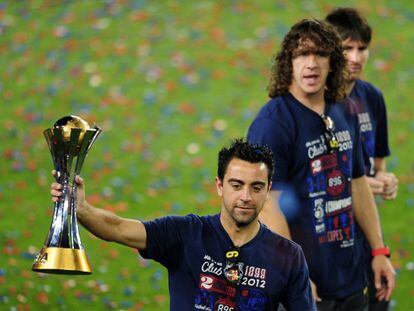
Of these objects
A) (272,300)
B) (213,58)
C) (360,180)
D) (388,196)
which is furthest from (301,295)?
(213,58)

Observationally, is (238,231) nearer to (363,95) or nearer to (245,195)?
(245,195)

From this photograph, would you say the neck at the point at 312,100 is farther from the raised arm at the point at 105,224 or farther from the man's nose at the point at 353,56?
the raised arm at the point at 105,224

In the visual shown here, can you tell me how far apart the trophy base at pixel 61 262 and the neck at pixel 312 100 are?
1905 mm

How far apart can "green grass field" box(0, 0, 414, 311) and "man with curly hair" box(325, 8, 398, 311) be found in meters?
2.75

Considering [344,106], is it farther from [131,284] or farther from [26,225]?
[26,225]

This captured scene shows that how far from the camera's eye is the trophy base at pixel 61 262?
4.66 meters

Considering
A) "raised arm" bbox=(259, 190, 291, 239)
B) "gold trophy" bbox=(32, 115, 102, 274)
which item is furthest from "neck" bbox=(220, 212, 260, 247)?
"raised arm" bbox=(259, 190, 291, 239)

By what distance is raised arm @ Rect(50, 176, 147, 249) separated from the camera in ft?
15.5

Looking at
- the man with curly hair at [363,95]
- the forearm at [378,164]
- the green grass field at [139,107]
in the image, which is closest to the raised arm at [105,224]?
the man with curly hair at [363,95]

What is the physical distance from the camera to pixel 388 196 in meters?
7.25

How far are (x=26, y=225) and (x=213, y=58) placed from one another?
520 centimetres

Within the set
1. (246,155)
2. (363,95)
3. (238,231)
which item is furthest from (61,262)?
(363,95)

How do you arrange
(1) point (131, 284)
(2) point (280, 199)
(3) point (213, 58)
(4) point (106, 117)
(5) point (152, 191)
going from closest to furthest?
(2) point (280, 199)
(1) point (131, 284)
(5) point (152, 191)
(4) point (106, 117)
(3) point (213, 58)

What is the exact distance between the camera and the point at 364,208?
262 inches
